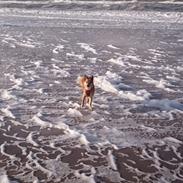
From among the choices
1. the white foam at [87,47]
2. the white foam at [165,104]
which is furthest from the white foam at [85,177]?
the white foam at [87,47]

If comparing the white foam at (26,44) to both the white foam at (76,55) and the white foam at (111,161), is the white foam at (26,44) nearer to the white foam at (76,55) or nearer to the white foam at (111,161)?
the white foam at (76,55)

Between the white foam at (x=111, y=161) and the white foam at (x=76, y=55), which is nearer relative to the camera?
the white foam at (x=111, y=161)

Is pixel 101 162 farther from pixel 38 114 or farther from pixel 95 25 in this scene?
pixel 95 25

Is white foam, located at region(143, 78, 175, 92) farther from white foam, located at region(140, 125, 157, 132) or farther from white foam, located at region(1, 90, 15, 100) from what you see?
white foam, located at region(1, 90, 15, 100)

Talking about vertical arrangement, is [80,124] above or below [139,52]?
above

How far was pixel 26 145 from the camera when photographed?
6.56 metres

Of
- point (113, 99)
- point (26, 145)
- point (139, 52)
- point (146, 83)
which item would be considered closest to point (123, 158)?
point (26, 145)

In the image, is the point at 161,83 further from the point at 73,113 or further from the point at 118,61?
the point at 73,113

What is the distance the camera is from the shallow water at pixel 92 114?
580cm

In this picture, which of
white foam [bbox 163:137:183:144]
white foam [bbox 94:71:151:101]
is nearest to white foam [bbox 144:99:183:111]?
white foam [bbox 94:71:151:101]

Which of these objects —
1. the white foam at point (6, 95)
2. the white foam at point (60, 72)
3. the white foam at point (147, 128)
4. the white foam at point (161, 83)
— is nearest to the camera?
the white foam at point (147, 128)

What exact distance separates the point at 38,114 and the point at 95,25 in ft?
54.3

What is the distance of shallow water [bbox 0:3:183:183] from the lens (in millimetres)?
5801

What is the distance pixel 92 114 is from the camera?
812 centimetres
